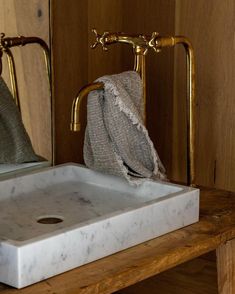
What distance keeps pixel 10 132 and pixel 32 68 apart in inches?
5.8

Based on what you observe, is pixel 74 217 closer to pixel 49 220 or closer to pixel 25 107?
pixel 49 220

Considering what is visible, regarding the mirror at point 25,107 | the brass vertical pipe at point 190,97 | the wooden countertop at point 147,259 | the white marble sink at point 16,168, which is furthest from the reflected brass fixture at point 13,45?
the wooden countertop at point 147,259

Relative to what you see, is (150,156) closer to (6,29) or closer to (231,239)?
(231,239)

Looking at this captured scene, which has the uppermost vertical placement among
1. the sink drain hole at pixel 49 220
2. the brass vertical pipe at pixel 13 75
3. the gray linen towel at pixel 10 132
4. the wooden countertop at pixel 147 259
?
the brass vertical pipe at pixel 13 75

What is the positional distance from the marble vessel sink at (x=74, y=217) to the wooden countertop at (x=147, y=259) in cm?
1

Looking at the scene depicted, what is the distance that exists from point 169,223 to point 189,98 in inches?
13.1

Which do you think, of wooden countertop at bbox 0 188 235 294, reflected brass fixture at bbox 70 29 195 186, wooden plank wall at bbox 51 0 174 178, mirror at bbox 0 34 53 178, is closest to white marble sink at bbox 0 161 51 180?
mirror at bbox 0 34 53 178

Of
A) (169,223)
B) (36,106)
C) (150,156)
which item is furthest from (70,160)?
(169,223)

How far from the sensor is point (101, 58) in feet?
5.67

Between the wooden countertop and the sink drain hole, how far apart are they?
0.46 ft

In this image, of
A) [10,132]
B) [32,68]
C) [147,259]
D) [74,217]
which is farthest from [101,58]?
[147,259]

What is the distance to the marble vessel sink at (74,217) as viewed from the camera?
108 centimetres

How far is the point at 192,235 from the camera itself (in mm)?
1310

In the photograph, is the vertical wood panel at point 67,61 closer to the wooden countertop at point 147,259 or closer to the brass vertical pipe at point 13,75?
the brass vertical pipe at point 13,75
